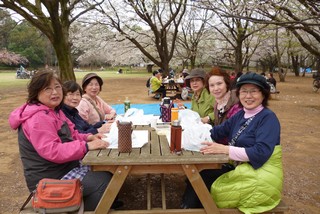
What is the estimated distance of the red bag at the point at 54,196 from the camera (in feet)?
5.89

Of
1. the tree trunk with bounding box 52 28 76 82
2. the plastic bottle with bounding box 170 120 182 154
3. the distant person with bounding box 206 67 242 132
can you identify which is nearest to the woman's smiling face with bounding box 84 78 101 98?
the distant person with bounding box 206 67 242 132

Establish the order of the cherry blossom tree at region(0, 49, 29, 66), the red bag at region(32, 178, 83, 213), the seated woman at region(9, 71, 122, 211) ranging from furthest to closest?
1. the cherry blossom tree at region(0, 49, 29, 66)
2. the seated woman at region(9, 71, 122, 211)
3. the red bag at region(32, 178, 83, 213)

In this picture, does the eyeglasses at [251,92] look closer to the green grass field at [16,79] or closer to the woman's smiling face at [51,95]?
the woman's smiling face at [51,95]

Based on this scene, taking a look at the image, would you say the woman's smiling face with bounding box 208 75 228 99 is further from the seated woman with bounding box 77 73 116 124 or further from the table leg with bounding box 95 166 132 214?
the table leg with bounding box 95 166 132 214

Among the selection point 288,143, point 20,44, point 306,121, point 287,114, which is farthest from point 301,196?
point 20,44

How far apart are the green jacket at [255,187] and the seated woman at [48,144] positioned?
38.6 inches

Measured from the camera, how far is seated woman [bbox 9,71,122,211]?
1.90 metres

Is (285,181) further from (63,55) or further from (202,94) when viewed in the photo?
(63,55)

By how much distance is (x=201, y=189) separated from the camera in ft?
6.45

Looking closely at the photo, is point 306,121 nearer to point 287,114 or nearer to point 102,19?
point 287,114

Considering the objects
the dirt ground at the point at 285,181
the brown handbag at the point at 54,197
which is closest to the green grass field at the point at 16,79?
the dirt ground at the point at 285,181

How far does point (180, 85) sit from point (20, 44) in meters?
34.1

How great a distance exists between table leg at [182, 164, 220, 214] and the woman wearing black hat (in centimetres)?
9

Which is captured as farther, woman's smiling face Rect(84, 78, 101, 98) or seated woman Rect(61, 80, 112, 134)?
woman's smiling face Rect(84, 78, 101, 98)
